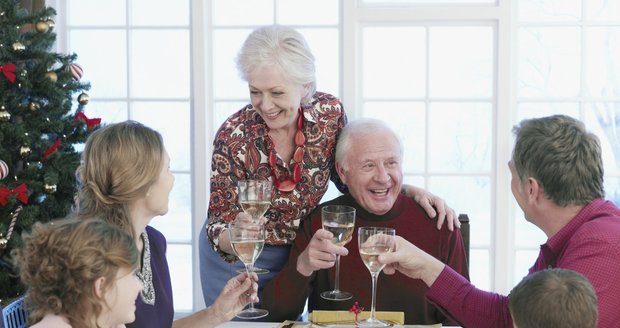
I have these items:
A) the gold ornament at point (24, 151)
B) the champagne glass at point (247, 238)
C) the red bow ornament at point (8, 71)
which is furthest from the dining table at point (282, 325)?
the red bow ornament at point (8, 71)

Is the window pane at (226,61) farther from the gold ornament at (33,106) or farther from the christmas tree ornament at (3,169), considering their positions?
the christmas tree ornament at (3,169)

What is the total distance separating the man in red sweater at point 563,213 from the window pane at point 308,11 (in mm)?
2853

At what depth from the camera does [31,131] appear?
166 inches

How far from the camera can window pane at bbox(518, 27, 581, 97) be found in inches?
192

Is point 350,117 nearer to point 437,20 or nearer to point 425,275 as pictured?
point 437,20

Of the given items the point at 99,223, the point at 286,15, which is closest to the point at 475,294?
the point at 99,223

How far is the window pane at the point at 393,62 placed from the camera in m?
4.96

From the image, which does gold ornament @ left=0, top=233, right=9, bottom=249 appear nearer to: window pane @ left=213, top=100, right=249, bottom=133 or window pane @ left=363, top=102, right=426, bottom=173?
window pane @ left=213, top=100, right=249, bottom=133

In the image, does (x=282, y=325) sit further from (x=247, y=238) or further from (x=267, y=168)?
(x=267, y=168)

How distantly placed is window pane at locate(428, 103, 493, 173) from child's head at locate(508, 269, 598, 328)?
3374mm

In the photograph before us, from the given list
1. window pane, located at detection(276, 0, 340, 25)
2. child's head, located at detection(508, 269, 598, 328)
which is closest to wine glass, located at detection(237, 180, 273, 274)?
child's head, located at detection(508, 269, 598, 328)

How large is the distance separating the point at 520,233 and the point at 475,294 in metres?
2.78

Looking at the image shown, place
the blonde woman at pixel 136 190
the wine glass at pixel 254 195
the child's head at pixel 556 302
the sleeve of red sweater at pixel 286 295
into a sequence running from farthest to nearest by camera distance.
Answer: the sleeve of red sweater at pixel 286 295
the wine glass at pixel 254 195
the blonde woman at pixel 136 190
the child's head at pixel 556 302

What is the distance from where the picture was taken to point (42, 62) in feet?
13.8
